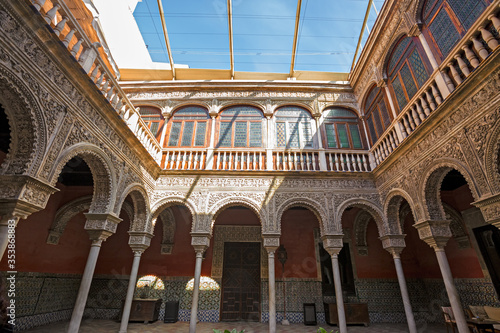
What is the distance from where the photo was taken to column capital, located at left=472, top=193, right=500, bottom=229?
3.27m

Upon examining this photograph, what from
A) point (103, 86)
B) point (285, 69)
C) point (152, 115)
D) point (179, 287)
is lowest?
point (179, 287)

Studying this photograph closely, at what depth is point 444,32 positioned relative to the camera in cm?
466

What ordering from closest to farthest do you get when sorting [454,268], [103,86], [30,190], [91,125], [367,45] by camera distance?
[30,190] → [91,125] → [103,86] → [454,268] → [367,45]

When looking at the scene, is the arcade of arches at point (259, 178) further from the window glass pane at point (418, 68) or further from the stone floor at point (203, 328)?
the stone floor at point (203, 328)

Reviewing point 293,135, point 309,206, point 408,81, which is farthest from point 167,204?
point 408,81

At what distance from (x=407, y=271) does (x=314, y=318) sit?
129 inches

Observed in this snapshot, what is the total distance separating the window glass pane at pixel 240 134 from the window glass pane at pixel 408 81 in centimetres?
437

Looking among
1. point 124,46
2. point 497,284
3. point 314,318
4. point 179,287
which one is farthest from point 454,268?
point 124,46

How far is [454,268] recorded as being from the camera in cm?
632

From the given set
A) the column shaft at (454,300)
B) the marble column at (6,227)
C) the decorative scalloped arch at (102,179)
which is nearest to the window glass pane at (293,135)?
the column shaft at (454,300)

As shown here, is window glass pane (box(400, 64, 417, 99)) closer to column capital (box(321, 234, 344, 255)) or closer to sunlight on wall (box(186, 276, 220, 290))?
column capital (box(321, 234, 344, 255))

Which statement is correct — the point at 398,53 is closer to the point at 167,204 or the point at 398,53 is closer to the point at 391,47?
the point at 391,47

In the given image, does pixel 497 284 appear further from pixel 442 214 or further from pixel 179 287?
pixel 179 287

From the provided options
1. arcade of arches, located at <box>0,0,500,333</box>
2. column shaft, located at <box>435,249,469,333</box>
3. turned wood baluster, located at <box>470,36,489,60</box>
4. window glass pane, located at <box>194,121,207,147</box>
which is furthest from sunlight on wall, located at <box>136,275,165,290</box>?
turned wood baluster, located at <box>470,36,489,60</box>
